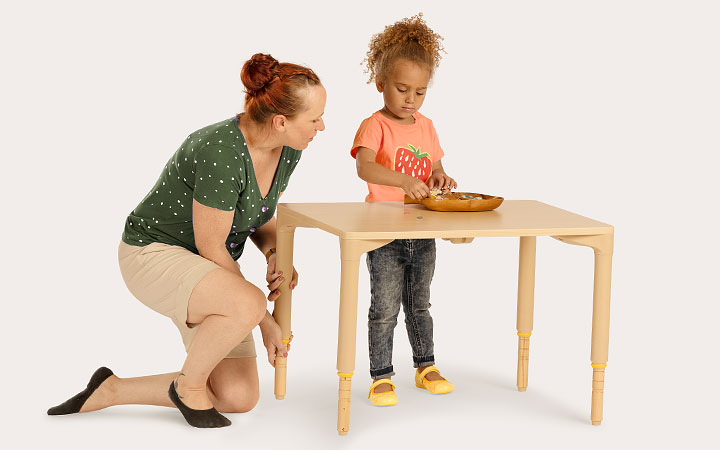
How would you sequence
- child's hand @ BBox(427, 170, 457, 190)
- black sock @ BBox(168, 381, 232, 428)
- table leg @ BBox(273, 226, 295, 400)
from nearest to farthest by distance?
black sock @ BBox(168, 381, 232, 428) < table leg @ BBox(273, 226, 295, 400) < child's hand @ BBox(427, 170, 457, 190)

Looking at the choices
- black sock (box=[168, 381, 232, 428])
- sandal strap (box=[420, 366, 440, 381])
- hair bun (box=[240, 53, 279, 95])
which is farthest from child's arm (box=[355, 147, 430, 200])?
black sock (box=[168, 381, 232, 428])

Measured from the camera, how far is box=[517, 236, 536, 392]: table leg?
4.67 m

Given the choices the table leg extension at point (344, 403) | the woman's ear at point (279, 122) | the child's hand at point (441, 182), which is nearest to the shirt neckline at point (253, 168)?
the woman's ear at point (279, 122)

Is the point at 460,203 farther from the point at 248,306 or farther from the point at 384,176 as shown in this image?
the point at 248,306

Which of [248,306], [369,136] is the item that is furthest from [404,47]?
[248,306]

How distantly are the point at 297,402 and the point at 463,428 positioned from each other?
64 cm

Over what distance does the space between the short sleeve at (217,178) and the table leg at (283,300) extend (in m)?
0.34

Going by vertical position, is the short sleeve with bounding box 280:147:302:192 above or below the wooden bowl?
above

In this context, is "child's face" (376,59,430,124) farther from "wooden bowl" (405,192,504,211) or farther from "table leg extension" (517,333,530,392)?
"table leg extension" (517,333,530,392)

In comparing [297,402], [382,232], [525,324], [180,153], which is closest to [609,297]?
[525,324]

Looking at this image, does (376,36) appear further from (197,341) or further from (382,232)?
(197,341)

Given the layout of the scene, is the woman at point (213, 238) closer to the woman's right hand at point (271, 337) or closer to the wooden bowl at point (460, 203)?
the woman's right hand at point (271, 337)

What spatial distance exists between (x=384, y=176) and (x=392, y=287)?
0.42 meters

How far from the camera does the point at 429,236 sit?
12.9ft
